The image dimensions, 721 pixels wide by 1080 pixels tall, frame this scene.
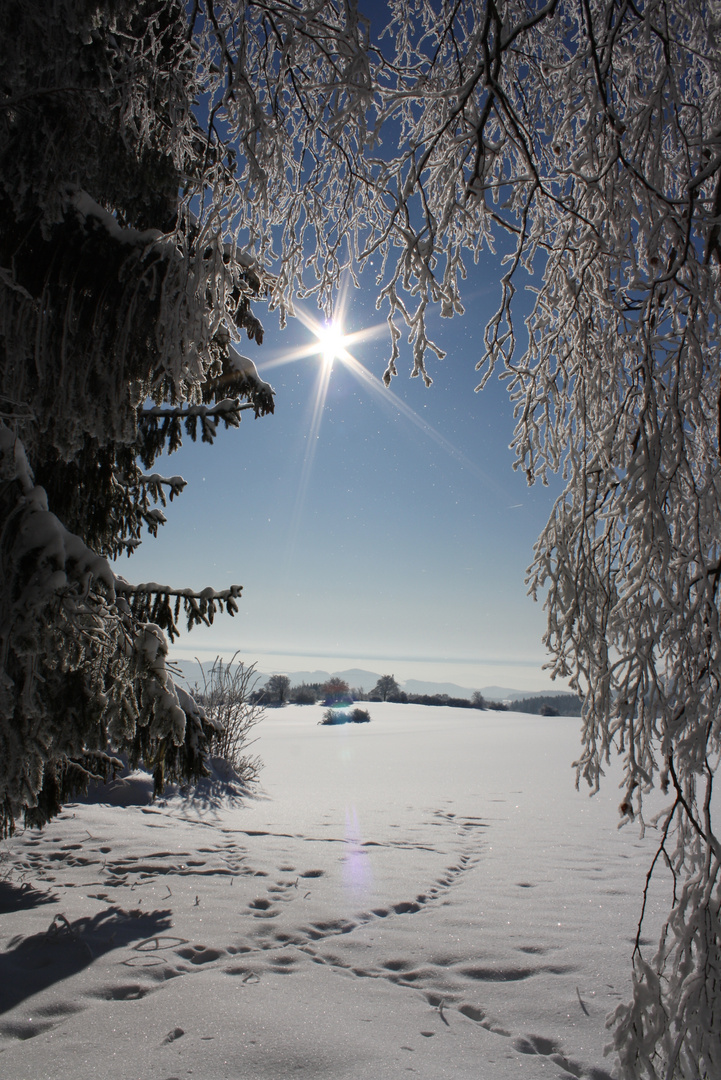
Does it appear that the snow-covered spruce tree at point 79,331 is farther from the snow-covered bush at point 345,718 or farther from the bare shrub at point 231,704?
the snow-covered bush at point 345,718

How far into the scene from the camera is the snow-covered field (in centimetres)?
198

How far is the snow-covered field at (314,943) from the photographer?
78.1 inches

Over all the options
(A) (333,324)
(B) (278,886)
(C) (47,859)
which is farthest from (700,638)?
(C) (47,859)

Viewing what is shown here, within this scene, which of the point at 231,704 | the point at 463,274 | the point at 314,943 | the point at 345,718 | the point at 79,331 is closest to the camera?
the point at 463,274

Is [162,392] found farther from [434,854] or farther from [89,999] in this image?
[434,854]

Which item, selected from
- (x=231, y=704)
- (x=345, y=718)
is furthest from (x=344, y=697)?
(x=231, y=704)

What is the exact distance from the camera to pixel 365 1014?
2.22 meters

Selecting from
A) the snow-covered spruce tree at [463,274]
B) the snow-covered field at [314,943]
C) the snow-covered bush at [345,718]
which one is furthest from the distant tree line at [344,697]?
the snow-covered spruce tree at [463,274]

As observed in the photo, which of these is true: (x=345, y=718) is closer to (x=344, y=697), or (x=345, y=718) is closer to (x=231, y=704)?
(x=231, y=704)

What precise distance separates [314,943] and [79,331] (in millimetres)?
3241

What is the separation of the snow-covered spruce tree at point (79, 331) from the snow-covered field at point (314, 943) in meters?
0.87

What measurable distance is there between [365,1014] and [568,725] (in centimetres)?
2087

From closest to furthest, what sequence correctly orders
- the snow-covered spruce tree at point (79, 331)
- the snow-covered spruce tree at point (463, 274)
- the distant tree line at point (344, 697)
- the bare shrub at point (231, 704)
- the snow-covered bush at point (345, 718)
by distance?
the snow-covered spruce tree at point (463, 274), the snow-covered spruce tree at point (79, 331), the bare shrub at point (231, 704), the snow-covered bush at point (345, 718), the distant tree line at point (344, 697)

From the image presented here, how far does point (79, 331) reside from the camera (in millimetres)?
2545
